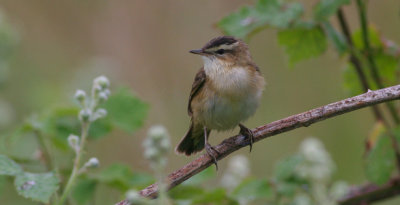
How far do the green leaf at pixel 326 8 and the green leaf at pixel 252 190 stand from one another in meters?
1.18

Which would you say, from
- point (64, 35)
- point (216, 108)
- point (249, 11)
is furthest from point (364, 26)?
point (64, 35)

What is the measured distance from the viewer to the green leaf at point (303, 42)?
12.6ft

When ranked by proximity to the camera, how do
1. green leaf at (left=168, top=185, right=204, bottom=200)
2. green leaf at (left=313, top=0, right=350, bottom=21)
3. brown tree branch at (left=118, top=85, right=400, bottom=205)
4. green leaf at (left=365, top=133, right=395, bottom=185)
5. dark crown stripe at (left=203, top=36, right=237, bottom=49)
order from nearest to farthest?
brown tree branch at (left=118, top=85, right=400, bottom=205) < green leaf at (left=168, top=185, right=204, bottom=200) < green leaf at (left=365, top=133, right=395, bottom=185) < green leaf at (left=313, top=0, right=350, bottom=21) < dark crown stripe at (left=203, top=36, right=237, bottom=49)

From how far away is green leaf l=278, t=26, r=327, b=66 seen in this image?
12.6ft

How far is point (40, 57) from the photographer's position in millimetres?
7938

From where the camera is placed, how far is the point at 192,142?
4.53 meters

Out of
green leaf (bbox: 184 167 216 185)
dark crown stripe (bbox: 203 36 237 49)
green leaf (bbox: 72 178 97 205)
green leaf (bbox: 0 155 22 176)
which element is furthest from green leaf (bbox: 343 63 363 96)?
green leaf (bbox: 0 155 22 176)

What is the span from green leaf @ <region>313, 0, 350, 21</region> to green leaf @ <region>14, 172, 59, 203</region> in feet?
6.69

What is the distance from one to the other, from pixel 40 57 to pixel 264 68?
3119 mm

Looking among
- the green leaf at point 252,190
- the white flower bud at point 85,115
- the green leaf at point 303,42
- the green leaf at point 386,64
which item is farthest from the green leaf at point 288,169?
the white flower bud at point 85,115

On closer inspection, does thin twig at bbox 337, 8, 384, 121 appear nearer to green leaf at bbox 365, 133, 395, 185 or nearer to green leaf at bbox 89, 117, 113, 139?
green leaf at bbox 365, 133, 395, 185

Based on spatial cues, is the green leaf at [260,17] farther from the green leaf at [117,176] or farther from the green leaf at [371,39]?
the green leaf at [117,176]

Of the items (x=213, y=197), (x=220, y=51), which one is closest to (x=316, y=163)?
(x=213, y=197)

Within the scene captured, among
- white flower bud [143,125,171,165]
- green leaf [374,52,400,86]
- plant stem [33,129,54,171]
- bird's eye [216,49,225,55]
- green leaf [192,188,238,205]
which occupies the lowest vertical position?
white flower bud [143,125,171,165]
